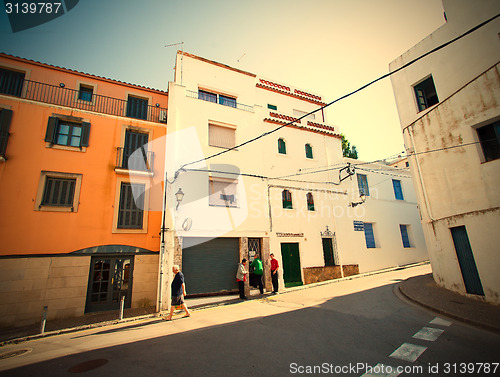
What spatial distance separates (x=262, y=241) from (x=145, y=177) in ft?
22.9

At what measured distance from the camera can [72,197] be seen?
10.7 meters

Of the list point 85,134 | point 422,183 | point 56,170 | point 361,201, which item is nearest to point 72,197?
point 56,170

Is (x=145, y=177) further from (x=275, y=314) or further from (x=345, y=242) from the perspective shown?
(x=345, y=242)

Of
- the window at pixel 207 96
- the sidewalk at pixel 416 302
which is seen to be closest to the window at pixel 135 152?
the window at pixel 207 96

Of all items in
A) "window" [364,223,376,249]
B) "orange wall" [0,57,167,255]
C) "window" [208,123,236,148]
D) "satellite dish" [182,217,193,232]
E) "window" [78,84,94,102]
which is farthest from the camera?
"window" [364,223,376,249]

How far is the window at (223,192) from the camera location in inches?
495

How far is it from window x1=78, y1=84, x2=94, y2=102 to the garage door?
30.5 ft

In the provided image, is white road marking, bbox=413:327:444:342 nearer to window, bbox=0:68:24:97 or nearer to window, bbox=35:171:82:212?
window, bbox=35:171:82:212

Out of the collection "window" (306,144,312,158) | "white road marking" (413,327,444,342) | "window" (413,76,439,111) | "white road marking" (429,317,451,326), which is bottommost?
"white road marking" (429,317,451,326)

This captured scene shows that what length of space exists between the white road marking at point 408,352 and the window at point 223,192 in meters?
9.39

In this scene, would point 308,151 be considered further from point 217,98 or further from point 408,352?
point 408,352

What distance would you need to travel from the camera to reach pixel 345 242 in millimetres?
15609

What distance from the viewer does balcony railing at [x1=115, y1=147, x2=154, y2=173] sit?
11758mm

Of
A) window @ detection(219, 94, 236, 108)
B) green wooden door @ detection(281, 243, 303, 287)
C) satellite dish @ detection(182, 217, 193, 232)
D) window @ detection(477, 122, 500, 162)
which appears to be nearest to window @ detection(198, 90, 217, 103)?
window @ detection(219, 94, 236, 108)
